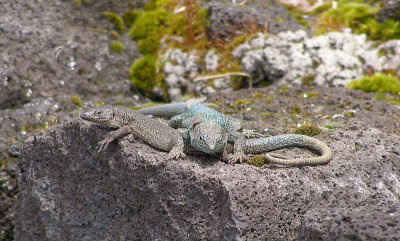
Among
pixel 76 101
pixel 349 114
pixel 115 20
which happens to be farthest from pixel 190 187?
pixel 115 20

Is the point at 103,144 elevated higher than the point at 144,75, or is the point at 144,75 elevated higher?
the point at 103,144

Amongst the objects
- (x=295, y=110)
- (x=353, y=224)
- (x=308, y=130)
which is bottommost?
(x=295, y=110)

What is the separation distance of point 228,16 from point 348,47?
9.63 feet

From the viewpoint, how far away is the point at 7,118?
25.5 ft

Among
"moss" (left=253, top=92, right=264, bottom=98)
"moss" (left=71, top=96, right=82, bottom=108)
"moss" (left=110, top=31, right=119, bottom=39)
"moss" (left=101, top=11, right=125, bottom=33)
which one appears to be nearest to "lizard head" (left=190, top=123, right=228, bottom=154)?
"moss" (left=253, top=92, right=264, bottom=98)

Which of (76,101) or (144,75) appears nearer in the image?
(76,101)

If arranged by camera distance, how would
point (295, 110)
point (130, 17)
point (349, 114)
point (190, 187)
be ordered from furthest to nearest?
point (130, 17) < point (295, 110) < point (349, 114) < point (190, 187)

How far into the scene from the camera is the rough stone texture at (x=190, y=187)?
183 inches

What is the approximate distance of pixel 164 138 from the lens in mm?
5531

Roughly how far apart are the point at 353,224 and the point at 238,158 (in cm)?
180

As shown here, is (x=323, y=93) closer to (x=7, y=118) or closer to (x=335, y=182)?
(x=335, y=182)

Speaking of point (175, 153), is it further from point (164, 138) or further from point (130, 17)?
point (130, 17)

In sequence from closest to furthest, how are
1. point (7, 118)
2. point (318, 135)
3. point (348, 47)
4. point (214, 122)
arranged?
1. point (214, 122)
2. point (318, 135)
3. point (7, 118)
4. point (348, 47)

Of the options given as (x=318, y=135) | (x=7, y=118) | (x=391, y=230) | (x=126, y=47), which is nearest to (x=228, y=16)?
(x=126, y=47)
